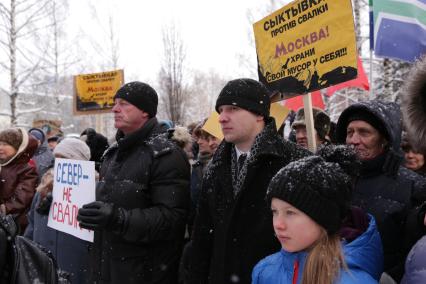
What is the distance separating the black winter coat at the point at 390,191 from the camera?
2.44 meters

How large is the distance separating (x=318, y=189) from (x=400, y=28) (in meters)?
2.78

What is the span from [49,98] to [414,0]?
2291 cm

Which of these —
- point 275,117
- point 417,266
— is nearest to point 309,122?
point 275,117

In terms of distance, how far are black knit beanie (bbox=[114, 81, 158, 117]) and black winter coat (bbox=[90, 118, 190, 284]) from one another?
24 centimetres

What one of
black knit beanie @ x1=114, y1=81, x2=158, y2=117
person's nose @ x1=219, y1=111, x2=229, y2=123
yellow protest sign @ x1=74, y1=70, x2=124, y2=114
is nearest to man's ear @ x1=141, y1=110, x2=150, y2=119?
black knit beanie @ x1=114, y1=81, x2=158, y2=117

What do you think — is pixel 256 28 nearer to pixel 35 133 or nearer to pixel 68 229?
pixel 68 229

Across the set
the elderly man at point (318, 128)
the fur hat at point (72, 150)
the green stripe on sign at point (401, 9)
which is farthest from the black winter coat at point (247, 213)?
the green stripe on sign at point (401, 9)

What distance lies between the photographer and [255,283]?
2219 millimetres

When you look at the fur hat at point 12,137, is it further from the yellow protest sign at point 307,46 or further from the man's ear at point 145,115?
the yellow protest sign at point 307,46

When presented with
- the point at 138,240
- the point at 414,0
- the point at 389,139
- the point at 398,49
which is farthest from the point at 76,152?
the point at 414,0

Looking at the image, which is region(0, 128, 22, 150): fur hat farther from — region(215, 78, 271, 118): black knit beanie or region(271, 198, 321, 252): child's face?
region(271, 198, 321, 252): child's face

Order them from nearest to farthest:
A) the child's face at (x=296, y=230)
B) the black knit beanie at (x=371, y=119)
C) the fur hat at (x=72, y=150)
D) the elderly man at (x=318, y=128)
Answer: the child's face at (x=296, y=230), the black knit beanie at (x=371, y=119), the fur hat at (x=72, y=150), the elderly man at (x=318, y=128)

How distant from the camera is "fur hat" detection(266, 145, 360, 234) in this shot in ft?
6.79

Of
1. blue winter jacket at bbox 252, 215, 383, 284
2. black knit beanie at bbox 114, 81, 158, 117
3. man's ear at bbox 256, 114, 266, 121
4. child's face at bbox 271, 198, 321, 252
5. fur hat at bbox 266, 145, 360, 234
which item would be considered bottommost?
blue winter jacket at bbox 252, 215, 383, 284
